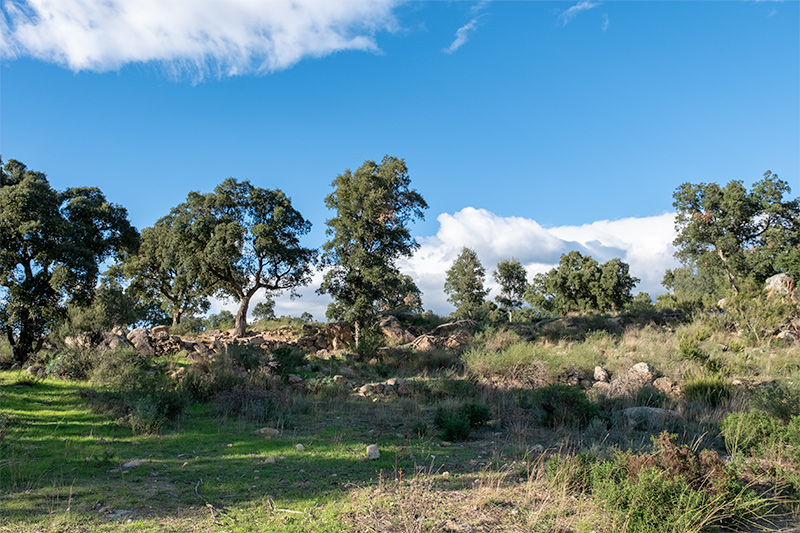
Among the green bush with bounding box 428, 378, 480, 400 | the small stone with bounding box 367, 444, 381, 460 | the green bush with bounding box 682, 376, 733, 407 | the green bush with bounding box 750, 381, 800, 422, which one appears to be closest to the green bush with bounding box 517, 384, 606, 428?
the green bush with bounding box 428, 378, 480, 400

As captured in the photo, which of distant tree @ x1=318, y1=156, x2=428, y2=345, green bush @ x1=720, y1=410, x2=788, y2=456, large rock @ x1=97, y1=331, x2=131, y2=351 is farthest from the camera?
distant tree @ x1=318, y1=156, x2=428, y2=345

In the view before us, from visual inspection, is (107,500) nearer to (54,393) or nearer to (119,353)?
(54,393)

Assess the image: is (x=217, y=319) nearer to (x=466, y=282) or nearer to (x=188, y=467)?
(x=466, y=282)

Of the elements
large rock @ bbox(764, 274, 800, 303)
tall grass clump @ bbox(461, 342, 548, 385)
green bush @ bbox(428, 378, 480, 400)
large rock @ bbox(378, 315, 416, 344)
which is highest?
large rock @ bbox(764, 274, 800, 303)

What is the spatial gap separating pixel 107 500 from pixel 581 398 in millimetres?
8707

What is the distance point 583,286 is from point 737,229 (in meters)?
13.4

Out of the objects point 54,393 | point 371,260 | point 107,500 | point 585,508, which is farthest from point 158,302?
point 585,508

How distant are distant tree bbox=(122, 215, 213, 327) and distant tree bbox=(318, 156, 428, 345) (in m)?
7.18

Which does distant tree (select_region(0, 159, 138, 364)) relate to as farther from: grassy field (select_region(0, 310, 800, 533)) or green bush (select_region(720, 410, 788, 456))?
green bush (select_region(720, 410, 788, 456))

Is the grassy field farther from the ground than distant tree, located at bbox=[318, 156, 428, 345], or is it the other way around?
distant tree, located at bbox=[318, 156, 428, 345]

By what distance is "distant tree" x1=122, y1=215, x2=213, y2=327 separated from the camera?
2344 centimetres

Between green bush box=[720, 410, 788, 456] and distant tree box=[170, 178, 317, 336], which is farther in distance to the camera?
distant tree box=[170, 178, 317, 336]

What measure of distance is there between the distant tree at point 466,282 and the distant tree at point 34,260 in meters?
29.5

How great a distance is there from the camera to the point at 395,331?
23969 mm
